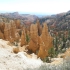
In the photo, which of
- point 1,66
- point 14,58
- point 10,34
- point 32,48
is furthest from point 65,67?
point 10,34

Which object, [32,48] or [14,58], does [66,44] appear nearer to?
[32,48]

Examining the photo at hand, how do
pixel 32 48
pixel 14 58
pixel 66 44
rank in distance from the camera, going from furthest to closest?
1. pixel 66 44
2. pixel 32 48
3. pixel 14 58

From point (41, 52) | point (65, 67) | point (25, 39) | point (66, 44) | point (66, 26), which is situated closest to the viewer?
point (65, 67)

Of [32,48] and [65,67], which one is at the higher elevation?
[65,67]

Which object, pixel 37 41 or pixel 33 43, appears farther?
pixel 37 41

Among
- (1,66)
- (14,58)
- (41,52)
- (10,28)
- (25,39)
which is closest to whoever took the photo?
(1,66)

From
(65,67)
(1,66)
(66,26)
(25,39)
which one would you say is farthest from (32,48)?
(66,26)

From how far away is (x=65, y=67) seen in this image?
489 inches

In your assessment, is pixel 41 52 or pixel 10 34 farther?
pixel 10 34

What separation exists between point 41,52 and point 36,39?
628cm

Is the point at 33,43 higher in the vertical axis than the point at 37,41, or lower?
lower

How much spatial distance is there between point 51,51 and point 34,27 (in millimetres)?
7423

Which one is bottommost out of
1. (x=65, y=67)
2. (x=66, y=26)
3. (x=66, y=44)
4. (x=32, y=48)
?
(x=66, y=26)

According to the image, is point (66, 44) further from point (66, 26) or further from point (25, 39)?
point (66, 26)
